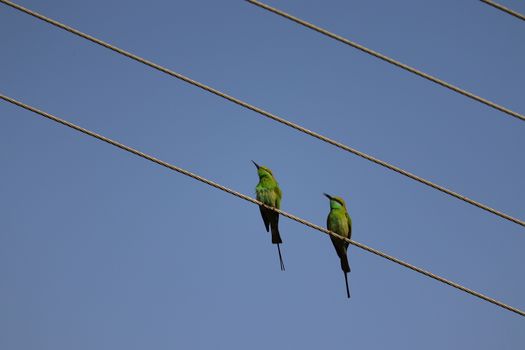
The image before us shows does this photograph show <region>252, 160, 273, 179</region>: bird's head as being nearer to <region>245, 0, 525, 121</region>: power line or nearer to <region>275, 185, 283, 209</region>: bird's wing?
<region>275, 185, 283, 209</region>: bird's wing

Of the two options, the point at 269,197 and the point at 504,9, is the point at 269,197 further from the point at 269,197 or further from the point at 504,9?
the point at 504,9

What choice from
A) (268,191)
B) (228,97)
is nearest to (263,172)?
(268,191)

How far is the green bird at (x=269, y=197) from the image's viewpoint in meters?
8.80

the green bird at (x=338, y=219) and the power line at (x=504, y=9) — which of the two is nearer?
the power line at (x=504, y=9)

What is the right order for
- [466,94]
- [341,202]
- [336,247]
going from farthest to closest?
[341,202]
[336,247]
[466,94]

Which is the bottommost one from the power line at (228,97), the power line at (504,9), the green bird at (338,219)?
the green bird at (338,219)

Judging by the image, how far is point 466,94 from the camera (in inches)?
175

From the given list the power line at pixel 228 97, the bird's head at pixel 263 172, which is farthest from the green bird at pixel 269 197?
the power line at pixel 228 97

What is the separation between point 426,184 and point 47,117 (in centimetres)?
250

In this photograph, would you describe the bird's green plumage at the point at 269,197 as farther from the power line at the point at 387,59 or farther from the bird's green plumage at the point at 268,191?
the power line at the point at 387,59

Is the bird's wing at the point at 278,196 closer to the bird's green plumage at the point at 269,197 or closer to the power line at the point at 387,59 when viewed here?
the bird's green plumage at the point at 269,197

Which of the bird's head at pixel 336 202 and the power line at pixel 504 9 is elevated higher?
the power line at pixel 504 9

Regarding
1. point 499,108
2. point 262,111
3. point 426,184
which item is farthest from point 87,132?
point 499,108

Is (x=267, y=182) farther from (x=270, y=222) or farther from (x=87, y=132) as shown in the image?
(x=87, y=132)
